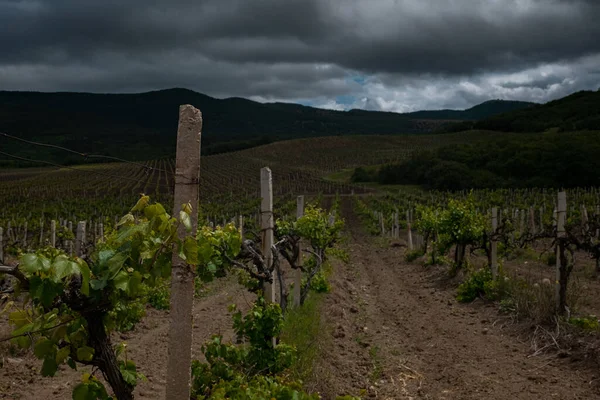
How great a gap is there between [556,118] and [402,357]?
410 feet

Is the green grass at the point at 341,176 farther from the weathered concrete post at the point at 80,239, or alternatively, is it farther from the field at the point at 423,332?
the weathered concrete post at the point at 80,239

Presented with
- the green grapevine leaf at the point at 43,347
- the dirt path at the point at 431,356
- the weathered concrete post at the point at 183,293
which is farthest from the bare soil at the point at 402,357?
the green grapevine leaf at the point at 43,347

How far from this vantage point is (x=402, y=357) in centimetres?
805

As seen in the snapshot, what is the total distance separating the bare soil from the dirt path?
1cm

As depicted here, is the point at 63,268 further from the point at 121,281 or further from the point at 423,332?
the point at 423,332

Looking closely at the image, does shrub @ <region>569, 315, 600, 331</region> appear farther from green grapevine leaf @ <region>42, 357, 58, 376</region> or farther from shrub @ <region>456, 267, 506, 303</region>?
green grapevine leaf @ <region>42, 357, 58, 376</region>

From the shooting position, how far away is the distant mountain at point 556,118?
102m

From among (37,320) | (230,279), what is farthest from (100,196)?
(37,320)

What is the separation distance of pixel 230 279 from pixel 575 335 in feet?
34.5

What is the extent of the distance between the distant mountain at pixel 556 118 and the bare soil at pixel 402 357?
3876 inches

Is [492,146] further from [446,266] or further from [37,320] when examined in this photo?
[37,320]

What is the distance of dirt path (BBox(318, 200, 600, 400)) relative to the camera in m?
6.51

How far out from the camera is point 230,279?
1641 cm

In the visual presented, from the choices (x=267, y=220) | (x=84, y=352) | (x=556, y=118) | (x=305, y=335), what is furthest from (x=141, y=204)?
(x=556, y=118)
